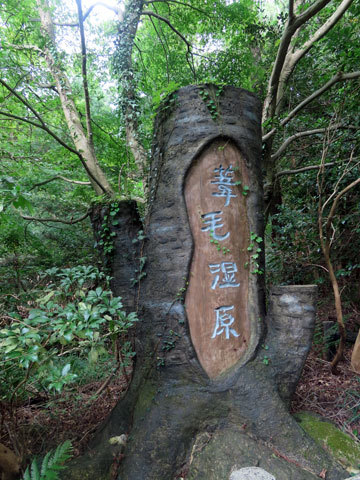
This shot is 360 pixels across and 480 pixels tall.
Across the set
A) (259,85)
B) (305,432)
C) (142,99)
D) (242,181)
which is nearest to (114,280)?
(242,181)

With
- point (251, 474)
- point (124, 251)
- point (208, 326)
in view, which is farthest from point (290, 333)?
point (124, 251)

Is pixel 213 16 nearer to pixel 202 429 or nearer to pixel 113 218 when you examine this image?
pixel 113 218

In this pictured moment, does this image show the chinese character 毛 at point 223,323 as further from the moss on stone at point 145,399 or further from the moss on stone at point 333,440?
the moss on stone at point 333,440

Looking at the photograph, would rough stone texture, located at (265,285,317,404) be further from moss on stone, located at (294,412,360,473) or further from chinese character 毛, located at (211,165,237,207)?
chinese character 毛, located at (211,165,237,207)

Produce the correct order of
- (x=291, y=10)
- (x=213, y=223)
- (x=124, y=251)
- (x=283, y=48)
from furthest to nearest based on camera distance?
(x=283, y=48)
(x=291, y=10)
(x=124, y=251)
(x=213, y=223)

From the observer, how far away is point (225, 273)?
2.01m

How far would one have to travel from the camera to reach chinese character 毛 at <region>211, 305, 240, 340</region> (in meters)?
1.95

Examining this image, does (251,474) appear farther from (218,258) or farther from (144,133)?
(144,133)

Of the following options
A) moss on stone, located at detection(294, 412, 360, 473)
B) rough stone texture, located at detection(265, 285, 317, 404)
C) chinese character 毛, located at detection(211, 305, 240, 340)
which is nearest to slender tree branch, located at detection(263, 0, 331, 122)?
rough stone texture, located at detection(265, 285, 317, 404)

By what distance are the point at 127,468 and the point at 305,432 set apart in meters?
1.10

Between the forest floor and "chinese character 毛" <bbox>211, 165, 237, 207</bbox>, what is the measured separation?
1.69m

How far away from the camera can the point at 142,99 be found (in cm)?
445

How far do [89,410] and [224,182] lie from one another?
2210 millimetres

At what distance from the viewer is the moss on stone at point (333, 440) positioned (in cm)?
172
